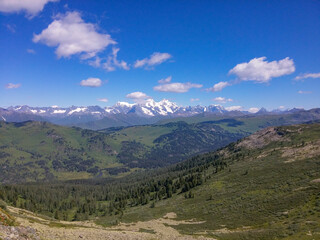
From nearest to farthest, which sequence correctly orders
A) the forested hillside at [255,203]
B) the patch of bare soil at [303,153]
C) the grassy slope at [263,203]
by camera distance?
the grassy slope at [263,203] → the forested hillside at [255,203] → the patch of bare soil at [303,153]

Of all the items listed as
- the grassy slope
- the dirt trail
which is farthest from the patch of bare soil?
the dirt trail

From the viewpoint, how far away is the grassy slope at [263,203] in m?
58.0

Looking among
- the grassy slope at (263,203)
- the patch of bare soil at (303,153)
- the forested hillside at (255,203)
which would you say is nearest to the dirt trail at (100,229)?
the forested hillside at (255,203)

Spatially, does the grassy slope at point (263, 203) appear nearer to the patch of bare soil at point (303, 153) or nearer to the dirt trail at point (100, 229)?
the patch of bare soil at point (303, 153)

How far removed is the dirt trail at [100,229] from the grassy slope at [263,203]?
851cm

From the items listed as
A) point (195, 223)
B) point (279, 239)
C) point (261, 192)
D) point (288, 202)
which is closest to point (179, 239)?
point (279, 239)

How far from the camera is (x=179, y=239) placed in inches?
2000

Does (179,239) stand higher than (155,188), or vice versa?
(179,239)

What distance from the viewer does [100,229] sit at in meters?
61.3

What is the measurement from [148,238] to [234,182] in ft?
298

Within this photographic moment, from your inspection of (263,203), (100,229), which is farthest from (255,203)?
(100,229)

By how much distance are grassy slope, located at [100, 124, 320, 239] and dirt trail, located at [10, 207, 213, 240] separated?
851 cm

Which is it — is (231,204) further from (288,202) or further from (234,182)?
(234,182)

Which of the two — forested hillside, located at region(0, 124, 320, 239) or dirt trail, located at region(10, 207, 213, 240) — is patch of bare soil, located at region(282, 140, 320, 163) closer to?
forested hillside, located at region(0, 124, 320, 239)
